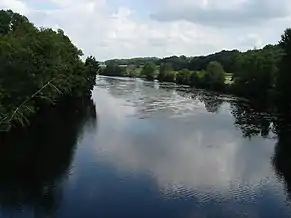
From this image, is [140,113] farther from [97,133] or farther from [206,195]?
[206,195]

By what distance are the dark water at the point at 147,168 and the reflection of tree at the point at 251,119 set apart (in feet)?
0.55

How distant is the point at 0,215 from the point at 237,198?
10.8 meters

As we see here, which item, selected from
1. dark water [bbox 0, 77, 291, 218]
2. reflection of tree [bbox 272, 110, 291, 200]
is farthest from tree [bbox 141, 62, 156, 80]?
reflection of tree [bbox 272, 110, 291, 200]

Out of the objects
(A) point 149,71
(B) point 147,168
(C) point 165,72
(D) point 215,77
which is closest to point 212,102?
(D) point 215,77

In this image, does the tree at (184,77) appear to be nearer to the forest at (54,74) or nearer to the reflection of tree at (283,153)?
the forest at (54,74)

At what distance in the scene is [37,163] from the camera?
2770 centimetres

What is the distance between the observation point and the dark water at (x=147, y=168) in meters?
20.4

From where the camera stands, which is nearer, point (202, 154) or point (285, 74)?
point (202, 154)

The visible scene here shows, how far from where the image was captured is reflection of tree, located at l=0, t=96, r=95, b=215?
70.1 ft

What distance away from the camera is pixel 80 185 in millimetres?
23281

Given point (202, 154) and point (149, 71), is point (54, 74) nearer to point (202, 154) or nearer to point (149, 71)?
point (202, 154)

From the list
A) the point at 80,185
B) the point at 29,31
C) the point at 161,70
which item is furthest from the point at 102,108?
the point at 161,70

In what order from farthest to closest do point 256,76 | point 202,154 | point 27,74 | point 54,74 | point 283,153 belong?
point 256,76, point 54,74, point 27,74, point 283,153, point 202,154

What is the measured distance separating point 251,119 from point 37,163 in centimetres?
2481
